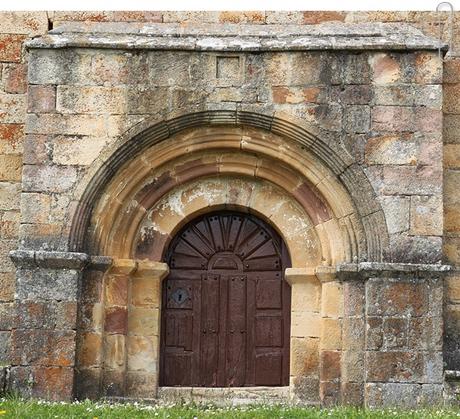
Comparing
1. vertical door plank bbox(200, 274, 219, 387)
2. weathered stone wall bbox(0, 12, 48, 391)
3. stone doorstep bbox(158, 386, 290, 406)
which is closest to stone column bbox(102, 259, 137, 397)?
stone doorstep bbox(158, 386, 290, 406)

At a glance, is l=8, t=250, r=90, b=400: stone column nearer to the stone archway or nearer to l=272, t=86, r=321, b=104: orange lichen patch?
the stone archway

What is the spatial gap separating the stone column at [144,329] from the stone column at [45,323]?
0.72 metres

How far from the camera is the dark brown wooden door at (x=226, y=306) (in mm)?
9273

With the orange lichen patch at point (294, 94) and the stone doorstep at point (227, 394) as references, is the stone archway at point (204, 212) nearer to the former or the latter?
the stone doorstep at point (227, 394)

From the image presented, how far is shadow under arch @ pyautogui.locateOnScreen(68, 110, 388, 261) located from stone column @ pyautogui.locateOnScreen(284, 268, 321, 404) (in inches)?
26.1

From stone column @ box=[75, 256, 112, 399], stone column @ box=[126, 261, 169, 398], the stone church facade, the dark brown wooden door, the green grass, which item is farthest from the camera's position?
the dark brown wooden door

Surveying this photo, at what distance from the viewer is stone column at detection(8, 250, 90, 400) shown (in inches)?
335

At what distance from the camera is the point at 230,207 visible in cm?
938

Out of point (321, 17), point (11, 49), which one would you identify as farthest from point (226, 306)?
point (11, 49)

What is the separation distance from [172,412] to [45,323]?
161 centimetres

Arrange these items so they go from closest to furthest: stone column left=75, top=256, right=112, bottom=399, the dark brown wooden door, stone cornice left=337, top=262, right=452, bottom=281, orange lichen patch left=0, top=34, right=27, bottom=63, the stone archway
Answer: stone cornice left=337, top=262, right=452, bottom=281
stone column left=75, top=256, right=112, bottom=399
the stone archway
the dark brown wooden door
orange lichen patch left=0, top=34, right=27, bottom=63

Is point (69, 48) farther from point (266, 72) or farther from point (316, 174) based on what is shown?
point (316, 174)

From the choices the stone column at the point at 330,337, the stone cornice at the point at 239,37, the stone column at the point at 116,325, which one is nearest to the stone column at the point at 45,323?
the stone column at the point at 116,325

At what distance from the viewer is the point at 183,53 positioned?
8.94 metres
